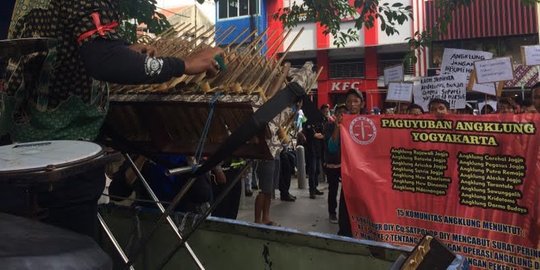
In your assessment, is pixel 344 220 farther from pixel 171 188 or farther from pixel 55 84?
pixel 55 84

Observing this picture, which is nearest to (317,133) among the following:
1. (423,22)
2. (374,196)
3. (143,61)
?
(374,196)

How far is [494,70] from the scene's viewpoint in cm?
592

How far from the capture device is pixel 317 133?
9.45 metres

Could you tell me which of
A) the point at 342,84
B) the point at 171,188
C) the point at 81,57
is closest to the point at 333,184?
the point at 171,188

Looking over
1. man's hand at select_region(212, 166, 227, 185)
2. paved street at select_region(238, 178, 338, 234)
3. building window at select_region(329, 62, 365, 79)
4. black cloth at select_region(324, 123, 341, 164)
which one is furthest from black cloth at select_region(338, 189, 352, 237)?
building window at select_region(329, 62, 365, 79)

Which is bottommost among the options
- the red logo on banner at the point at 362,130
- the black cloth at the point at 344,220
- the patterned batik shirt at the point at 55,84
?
the black cloth at the point at 344,220

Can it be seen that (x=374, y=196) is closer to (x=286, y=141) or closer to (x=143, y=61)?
(x=286, y=141)

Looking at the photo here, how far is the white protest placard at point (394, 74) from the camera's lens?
7.02m

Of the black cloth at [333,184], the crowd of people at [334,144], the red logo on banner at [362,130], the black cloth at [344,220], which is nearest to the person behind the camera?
the red logo on banner at [362,130]

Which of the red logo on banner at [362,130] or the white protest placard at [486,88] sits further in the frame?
the white protest placard at [486,88]

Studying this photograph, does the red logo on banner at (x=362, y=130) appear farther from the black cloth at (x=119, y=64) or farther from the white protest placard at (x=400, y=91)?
the black cloth at (x=119, y=64)

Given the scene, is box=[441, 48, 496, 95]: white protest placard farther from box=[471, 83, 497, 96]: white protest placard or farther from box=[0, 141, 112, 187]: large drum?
box=[0, 141, 112, 187]: large drum

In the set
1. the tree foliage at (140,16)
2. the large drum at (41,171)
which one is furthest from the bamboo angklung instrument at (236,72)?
the tree foliage at (140,16)

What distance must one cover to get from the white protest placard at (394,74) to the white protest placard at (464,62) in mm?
615
